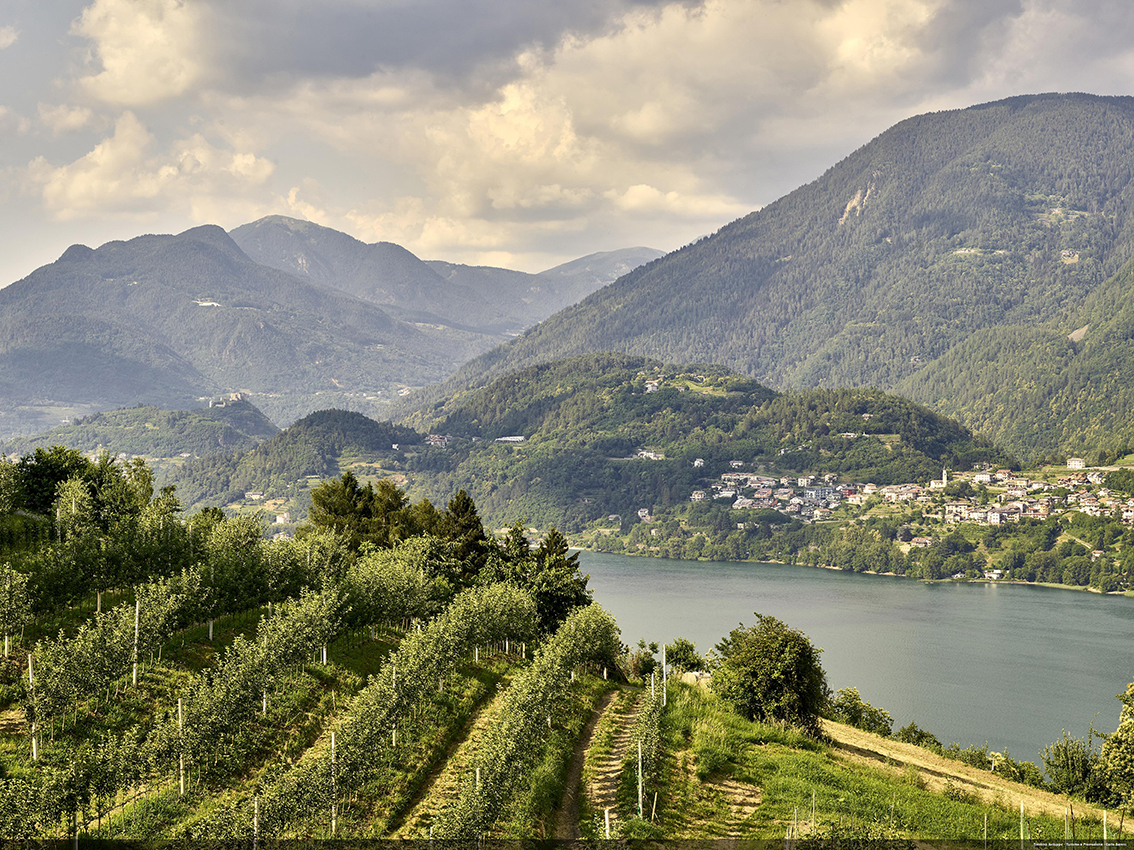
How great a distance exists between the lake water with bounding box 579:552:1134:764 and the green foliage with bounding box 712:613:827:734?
44.4 m

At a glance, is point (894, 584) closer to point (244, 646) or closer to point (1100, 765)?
point (1100, 765)

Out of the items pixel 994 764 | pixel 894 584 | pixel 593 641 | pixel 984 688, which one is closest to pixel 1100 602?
pixel 894 584

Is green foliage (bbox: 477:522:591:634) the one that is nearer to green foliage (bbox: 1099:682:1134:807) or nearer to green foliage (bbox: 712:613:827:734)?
green foliage (bbox: 712:613:827:734)

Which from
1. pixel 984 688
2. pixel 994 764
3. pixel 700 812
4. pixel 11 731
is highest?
pixel 11 731

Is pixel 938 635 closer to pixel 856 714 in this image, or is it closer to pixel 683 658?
pixel 856 714

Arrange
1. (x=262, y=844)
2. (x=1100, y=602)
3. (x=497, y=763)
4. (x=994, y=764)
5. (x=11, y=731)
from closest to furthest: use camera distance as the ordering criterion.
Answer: (x=262, y=844), (x=497, y=763), (x=11, y=731), (x=994, y=764), (x=1100, y=602)

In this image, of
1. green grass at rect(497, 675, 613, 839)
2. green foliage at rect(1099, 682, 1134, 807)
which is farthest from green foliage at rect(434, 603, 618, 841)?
green foliage at rect(1099, 682, 1134, 807)

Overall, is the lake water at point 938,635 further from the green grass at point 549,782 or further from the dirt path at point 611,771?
the green grass at point 549,782

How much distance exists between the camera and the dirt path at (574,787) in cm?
2273

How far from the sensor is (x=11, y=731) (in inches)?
901

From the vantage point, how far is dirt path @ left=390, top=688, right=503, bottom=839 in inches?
868

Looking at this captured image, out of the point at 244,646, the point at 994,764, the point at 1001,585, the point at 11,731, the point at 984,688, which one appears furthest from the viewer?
the point at 1001,585

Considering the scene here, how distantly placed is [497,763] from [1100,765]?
26.0 m

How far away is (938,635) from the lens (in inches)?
4505
